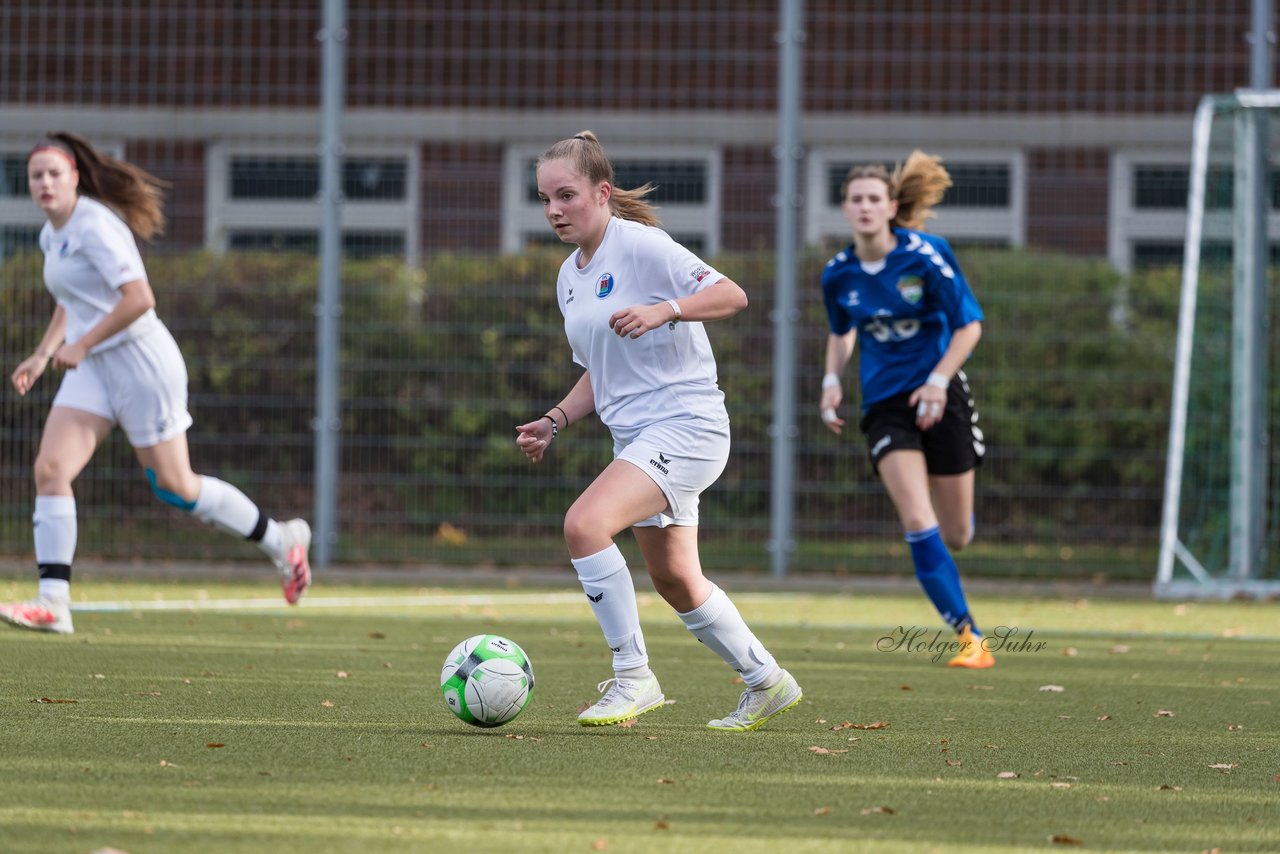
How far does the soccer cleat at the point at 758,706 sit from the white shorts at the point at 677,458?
0.54 m

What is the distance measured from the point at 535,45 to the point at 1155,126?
573 centimetres

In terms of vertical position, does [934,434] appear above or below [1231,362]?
above

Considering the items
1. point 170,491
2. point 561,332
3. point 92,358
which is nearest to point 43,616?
point 170,491

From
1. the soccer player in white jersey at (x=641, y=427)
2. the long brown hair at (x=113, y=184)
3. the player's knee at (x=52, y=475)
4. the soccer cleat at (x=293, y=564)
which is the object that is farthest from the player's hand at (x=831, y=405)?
the player's knee at (x=52, y=475)

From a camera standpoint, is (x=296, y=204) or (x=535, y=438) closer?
(x=535, y=438)

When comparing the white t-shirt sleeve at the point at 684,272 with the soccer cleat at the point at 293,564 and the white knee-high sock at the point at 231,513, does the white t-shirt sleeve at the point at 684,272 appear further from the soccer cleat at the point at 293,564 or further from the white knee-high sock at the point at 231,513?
the soccer cleat at the point at 293,564

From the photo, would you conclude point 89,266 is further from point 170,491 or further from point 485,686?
point 485,686

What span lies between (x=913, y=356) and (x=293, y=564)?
295cm

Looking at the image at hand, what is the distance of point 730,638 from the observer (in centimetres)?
558

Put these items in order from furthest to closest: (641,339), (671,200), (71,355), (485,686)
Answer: (671,200) → (71,355) → (641,339) → (485,686)

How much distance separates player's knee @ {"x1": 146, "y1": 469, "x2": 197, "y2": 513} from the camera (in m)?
8.25

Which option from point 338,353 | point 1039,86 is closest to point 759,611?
point 338,353

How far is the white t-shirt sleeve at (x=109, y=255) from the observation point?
784 cm

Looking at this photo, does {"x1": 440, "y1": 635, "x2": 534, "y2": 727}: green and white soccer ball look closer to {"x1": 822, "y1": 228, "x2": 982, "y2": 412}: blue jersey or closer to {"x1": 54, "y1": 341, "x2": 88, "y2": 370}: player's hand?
{"x1": 54, "y1": 341, "x2": 88, "y2": 370}: player's hand
